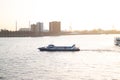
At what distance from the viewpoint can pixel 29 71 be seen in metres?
74.6

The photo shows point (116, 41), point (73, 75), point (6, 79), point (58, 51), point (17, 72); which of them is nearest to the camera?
point (6, 79)

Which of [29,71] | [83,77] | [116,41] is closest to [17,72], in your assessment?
[29,71]

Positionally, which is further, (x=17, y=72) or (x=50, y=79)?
(x=17, y=72)

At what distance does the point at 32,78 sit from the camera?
6462 cm

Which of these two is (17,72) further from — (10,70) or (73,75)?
(73,75)

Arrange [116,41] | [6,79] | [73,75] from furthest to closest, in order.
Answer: [116,41] → [73,75] → [6,79]

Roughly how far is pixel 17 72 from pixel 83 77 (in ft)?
41.9

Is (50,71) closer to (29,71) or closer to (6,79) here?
(29,71)

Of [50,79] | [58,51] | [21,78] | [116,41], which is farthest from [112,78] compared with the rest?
[116,41]

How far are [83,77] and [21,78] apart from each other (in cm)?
932

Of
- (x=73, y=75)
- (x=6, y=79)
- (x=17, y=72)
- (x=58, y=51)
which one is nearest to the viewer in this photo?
(x=6, y=79)

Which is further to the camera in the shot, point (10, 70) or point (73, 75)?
point (10, 70)

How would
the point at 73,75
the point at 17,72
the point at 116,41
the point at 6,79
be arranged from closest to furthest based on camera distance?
the point at 6,79 → the point at 73,75 → the point at 17,72 → the point at 116,41

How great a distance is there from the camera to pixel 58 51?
136500 millimetres
